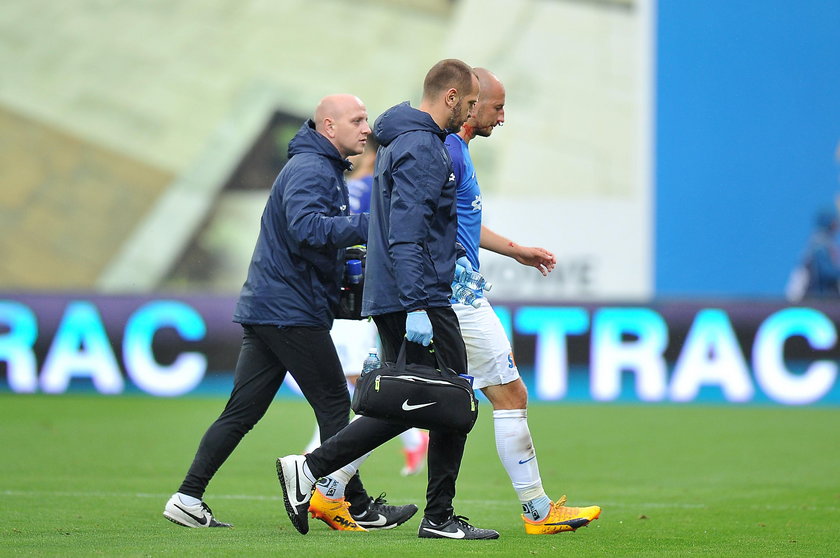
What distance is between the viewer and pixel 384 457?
35.3ft

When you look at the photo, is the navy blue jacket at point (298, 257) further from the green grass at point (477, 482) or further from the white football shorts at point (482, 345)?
the green grass at point (477, 482)

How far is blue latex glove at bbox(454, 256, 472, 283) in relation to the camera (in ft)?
20.3

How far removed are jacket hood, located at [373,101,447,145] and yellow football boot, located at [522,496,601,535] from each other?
1.83 metres

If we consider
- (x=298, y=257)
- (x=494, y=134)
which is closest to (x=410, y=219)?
(x=298, y=257)

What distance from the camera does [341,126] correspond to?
6.55m

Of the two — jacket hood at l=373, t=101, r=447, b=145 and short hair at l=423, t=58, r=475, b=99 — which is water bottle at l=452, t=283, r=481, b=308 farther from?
short hair at l=423, t=58, r=475, b=99

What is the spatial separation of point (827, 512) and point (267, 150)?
17.6 m

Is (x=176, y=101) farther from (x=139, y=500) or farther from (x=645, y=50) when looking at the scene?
(x=139, y=500)

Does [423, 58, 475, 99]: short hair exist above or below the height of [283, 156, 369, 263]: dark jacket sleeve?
above

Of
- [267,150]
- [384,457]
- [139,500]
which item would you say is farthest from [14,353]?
[267,150]

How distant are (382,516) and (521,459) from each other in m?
0.85

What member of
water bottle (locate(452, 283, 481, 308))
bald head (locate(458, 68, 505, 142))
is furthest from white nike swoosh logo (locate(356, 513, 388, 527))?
bald head (locate(458, 68, 505, 142))

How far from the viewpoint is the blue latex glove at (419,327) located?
5.69 meters

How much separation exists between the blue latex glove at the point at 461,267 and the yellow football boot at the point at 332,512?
1.21m
